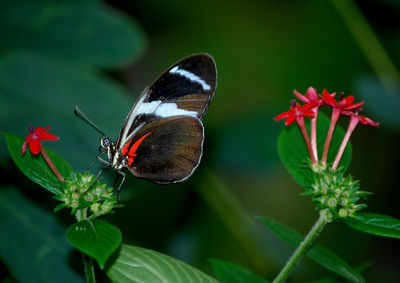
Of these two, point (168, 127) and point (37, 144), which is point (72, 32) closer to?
point (168, 127)

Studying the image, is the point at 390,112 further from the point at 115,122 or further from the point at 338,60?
the point at 115,122

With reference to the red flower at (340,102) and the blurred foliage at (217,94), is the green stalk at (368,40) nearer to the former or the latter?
the blurred foliage at (217,94)

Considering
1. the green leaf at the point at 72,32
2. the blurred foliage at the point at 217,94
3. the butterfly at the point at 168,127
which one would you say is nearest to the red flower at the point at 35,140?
the butterfly at the point at 168,127

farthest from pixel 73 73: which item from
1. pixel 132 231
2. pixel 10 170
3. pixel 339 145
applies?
pixel 339 145

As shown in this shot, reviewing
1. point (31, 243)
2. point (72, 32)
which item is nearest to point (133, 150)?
point (31, 243)

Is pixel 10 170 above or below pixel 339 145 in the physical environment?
below

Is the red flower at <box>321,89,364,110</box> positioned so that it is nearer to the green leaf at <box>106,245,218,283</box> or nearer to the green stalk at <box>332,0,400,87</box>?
the green leaf at <box>106,245,218,283</box>
